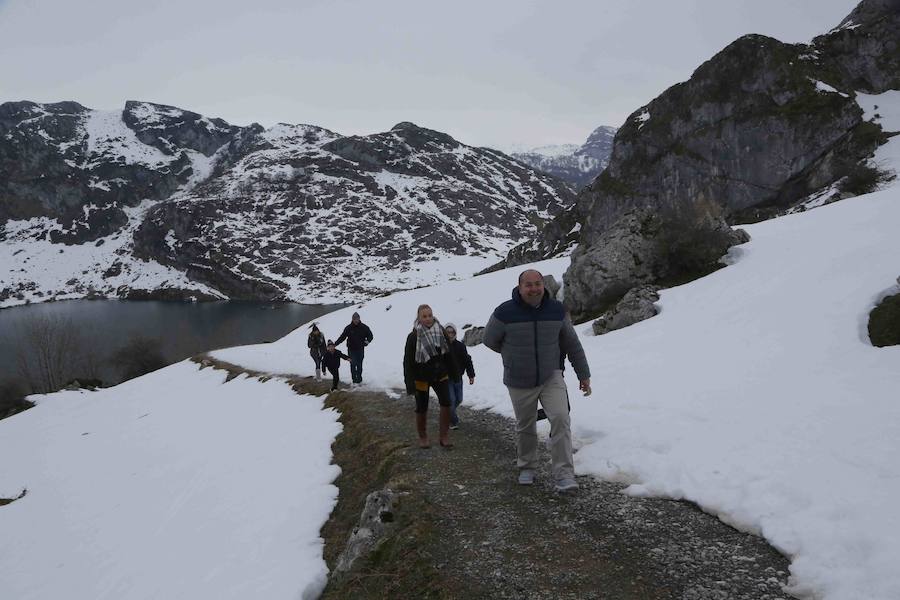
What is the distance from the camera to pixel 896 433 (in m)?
6.32

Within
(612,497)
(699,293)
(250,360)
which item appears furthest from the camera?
(250,360)

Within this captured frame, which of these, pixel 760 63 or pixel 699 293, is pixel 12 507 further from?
pixel 760 63

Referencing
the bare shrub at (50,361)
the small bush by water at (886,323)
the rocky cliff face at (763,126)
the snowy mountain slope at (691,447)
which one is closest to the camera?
the snowy mountain slope at (691,447)

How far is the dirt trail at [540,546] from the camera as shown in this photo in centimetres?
470

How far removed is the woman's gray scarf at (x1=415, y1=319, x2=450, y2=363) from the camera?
356 inches

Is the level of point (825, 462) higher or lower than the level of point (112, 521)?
higher

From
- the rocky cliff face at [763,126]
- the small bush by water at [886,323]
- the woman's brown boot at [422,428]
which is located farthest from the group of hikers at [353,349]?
the rocky cliff face at [763,126]

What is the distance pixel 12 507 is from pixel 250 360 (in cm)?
2051

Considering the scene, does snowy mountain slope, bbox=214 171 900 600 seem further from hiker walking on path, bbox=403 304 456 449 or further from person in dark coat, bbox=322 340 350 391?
person in dark coat, bbox=322 340 350 391

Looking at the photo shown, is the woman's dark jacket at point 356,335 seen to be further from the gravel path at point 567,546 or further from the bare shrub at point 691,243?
the bare shrub at point 691,243

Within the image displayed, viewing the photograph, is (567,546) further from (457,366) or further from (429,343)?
(429,343)

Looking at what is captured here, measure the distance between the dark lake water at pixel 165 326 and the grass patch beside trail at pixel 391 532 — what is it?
7963 centimetres

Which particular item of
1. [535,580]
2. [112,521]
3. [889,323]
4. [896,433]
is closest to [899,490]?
[896,433]

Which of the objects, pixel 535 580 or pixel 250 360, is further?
pixel 250 360
